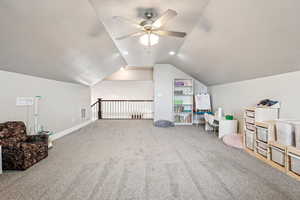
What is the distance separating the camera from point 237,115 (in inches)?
161

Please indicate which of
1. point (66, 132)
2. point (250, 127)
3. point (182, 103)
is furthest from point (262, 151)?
point (66, 132)

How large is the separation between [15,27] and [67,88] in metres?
2.91

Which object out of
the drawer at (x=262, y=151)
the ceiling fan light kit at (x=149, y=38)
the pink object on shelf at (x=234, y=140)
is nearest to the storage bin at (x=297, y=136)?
the drawer at (x=262, y=151)

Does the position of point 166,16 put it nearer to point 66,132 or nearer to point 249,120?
point 249,120

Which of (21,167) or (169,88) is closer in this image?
(21,167)

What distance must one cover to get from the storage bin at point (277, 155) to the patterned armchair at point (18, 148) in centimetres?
382

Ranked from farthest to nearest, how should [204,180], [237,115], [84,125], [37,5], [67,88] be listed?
1. [84,125]
2. [67,88]
3. [237,115]
4. [204,180]
5. [37,5]

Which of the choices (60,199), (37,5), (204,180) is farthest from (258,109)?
(37,5)

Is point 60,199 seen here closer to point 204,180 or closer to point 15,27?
point 204,180

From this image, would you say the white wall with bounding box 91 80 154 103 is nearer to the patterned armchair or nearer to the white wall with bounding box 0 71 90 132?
the white wall with bounding box 0 71 90 132

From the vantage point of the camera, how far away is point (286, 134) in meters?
2.16

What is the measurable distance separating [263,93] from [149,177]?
9.51ft

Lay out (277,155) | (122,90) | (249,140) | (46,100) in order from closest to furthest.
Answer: (277,155) < (249,140) < (46,100) < (122,90)

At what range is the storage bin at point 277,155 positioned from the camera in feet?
7.13
